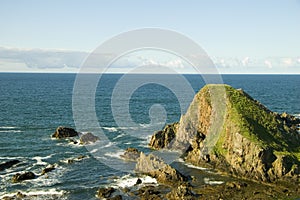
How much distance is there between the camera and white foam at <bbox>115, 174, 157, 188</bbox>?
51.6m

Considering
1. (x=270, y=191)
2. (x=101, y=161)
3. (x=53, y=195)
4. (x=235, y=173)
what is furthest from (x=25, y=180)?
(x=270, y=191)

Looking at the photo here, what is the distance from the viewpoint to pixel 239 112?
64.4 meters

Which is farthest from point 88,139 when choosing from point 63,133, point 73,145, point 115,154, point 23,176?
point 23,176

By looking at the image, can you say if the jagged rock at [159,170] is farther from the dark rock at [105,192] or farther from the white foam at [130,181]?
the dark rock at [105,192]

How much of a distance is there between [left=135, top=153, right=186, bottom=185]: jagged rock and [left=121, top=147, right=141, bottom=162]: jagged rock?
606cm

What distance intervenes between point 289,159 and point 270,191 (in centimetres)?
919

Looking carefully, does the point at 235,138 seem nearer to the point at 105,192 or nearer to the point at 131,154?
the point at 131,154

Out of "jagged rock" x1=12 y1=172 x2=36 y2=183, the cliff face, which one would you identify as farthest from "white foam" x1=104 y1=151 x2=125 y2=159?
"jagged rock" x1=12 y1=172 x2=36 y2=183

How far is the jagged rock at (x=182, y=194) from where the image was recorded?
149 feet

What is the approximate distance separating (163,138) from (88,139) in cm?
1770

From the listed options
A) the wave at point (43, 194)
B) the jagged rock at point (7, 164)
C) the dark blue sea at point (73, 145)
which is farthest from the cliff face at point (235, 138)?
the jagged rock at point (7, 164)

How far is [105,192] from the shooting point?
158ft

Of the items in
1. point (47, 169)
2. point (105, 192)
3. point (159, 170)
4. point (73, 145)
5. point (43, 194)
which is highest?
point (159, 170)

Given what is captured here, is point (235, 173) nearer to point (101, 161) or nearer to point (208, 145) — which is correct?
point (208, 145)
